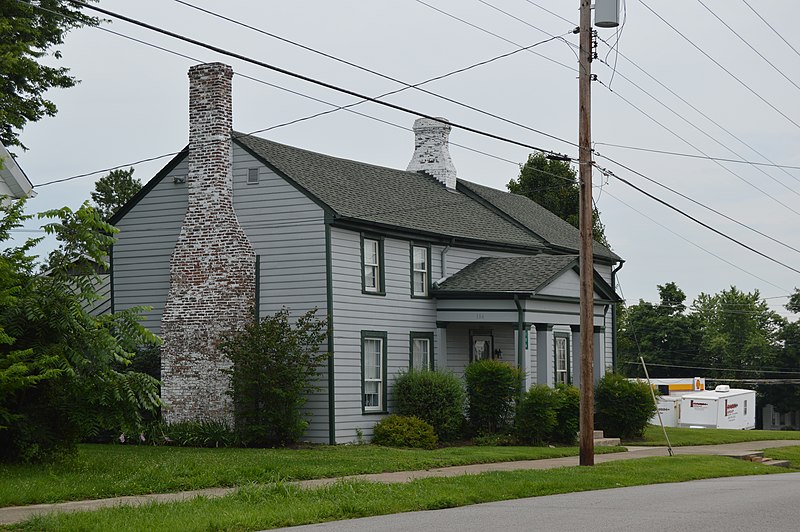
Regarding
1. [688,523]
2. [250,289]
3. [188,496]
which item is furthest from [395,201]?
[688,523]

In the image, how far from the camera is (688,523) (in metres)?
13.3

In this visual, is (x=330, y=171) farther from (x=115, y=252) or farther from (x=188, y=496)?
(x=188, y=496)

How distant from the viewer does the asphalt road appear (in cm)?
1312

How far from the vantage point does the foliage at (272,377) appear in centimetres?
2627

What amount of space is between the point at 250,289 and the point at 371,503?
44.7 ft

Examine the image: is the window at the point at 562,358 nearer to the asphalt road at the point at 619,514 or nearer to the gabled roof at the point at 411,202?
the gabled roof at the point at 411,202

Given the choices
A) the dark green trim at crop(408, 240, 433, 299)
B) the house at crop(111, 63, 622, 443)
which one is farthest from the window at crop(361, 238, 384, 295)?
the dark green trim at crop(408, 240, 433, 299)

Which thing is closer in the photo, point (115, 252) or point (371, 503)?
point (371, 503)

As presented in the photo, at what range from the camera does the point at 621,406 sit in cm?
3297

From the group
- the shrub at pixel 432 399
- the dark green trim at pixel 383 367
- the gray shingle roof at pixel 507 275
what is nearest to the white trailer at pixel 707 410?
the gray shingle roof at pixel 507 275

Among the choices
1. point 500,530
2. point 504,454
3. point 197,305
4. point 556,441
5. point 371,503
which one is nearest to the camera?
point 500,530

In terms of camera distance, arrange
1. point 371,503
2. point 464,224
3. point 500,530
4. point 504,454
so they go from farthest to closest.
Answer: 1. point 464,224
2. point 504,454
3. point 371,503
4. point 500,530

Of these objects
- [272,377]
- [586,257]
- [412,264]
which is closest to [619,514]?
[586,257]

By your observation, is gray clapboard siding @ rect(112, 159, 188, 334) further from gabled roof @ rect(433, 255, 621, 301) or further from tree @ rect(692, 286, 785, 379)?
tree @ rect(692, 286, 785, 379)
